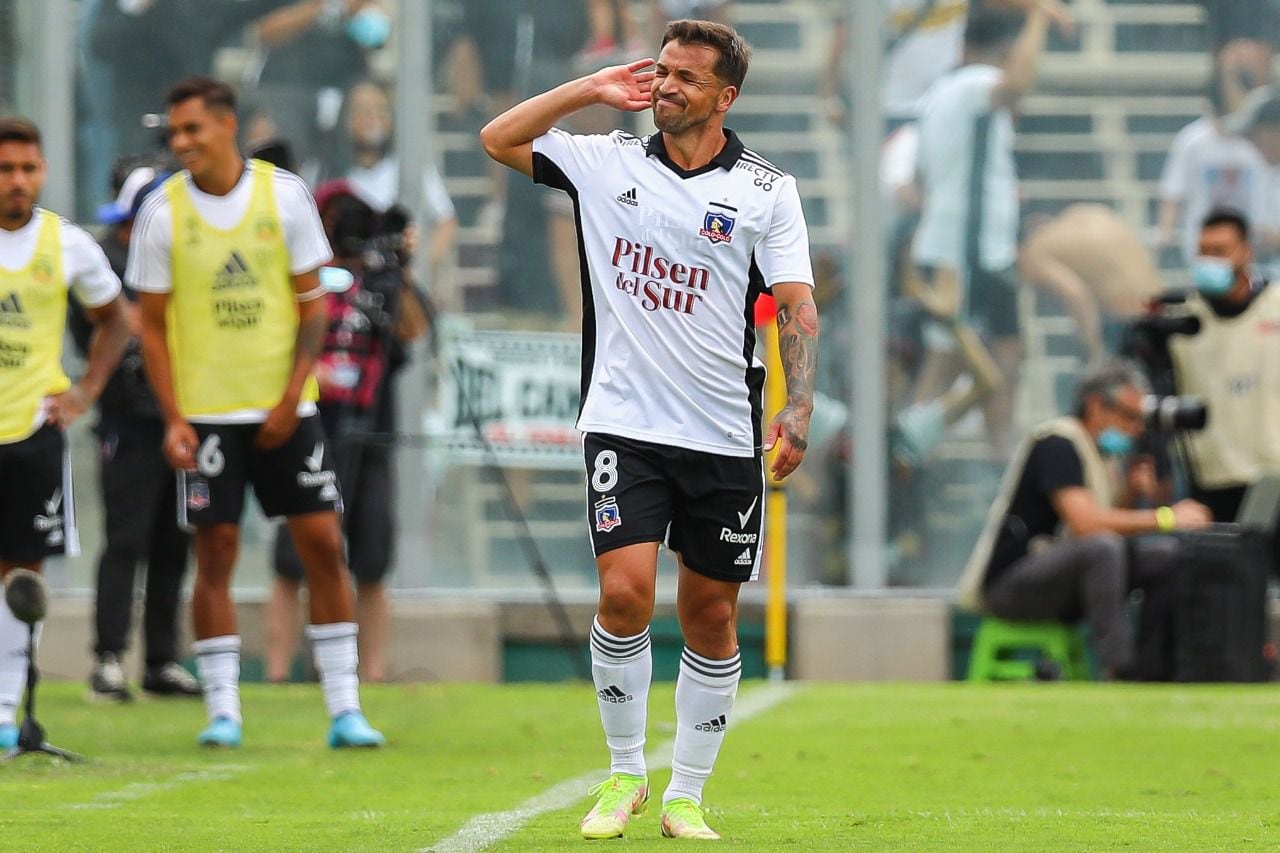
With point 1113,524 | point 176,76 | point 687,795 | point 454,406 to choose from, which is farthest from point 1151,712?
point 176,76

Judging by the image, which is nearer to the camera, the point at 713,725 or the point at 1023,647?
the point at 713,725

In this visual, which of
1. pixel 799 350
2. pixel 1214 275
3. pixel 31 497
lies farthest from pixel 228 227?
pixel 1214 275

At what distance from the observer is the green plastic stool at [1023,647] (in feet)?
39.9

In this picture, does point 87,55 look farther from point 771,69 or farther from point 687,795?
point 687,795

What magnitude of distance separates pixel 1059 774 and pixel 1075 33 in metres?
7.58

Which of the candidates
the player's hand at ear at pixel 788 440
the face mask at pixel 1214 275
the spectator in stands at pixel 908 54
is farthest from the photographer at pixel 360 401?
the player's hand at ear at pixel 788 440

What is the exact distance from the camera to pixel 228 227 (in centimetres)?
843

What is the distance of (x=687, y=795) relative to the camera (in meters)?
6.06

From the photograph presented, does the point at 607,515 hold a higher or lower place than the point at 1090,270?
lower

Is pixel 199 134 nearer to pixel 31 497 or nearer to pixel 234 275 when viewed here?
pixel 234 275

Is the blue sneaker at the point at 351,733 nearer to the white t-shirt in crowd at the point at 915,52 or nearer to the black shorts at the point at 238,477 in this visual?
the black shorts at the point at 238,477

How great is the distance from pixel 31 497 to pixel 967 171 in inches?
291

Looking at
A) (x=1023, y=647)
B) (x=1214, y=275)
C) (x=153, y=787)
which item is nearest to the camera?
(x=153, y=787)

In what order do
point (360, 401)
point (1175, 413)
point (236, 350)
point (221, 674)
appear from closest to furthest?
point (236, 350) → point (221, 674) → point (360, 401) → point (1175, 413)
